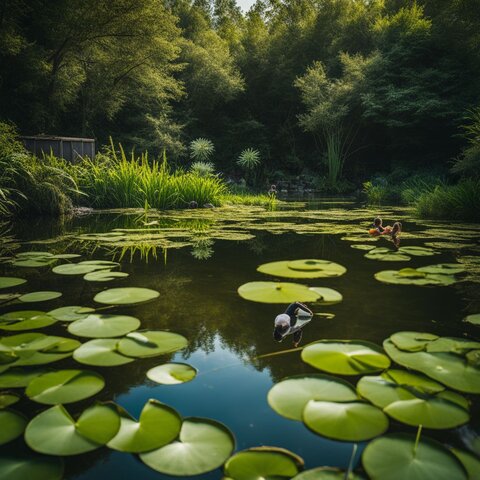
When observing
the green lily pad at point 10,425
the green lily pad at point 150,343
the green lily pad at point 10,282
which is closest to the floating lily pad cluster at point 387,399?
the green lily pad at point 150,343

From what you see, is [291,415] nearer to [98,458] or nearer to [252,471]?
[252,471]

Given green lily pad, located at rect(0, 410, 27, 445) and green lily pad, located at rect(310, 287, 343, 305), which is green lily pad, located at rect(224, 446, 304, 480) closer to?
green lily pad, located at rect(0, 410, 27, 445)

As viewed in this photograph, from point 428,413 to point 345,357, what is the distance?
0.27 meters

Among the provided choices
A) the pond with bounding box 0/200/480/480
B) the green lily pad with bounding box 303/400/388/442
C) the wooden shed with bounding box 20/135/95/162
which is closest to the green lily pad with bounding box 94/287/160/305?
the pond with bounding box 0/200/480/480

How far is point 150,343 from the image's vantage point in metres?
1.17

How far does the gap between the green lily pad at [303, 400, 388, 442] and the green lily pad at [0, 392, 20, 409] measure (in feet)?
2.17

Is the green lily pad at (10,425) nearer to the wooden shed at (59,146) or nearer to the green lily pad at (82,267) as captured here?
the green lily pad at (82,267)

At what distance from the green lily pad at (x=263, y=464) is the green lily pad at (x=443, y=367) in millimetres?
486

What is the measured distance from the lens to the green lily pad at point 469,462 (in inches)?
26.3

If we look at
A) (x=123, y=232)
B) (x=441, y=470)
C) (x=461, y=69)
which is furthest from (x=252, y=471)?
(x=461, y=69)

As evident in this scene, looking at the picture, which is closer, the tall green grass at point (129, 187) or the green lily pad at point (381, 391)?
the green lily pad at point (381, 391)

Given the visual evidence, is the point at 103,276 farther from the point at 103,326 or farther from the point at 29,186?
the point at 29,186

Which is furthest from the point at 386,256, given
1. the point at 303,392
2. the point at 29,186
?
the point at 29,186

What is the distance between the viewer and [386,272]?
81.1 inches
